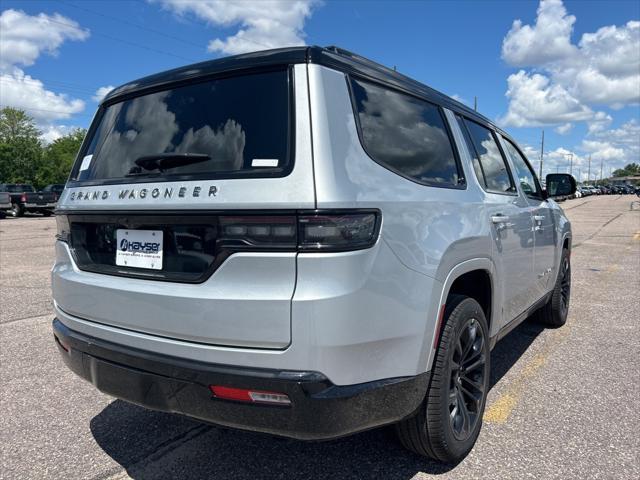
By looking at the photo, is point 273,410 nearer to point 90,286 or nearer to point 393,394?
point 393,394

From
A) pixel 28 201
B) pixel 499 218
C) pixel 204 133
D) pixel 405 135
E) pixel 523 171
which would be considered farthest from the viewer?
pixel 28 201

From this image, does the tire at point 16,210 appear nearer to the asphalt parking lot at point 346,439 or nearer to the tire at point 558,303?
the asphalt parking lot at point 346,439

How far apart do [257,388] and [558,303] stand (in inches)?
Answer: 162

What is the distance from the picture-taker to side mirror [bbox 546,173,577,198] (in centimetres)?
495

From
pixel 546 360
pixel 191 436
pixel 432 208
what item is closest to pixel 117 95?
pixel 432 208

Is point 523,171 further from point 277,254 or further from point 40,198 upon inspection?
point 40,198

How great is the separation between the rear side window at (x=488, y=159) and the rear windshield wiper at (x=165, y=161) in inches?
70.0

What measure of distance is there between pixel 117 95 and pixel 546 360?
377cm

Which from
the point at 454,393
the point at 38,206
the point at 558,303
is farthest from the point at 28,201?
the point at 454,393

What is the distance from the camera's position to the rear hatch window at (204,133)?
2066mm

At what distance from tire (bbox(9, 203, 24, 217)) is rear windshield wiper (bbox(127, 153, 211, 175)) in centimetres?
2839

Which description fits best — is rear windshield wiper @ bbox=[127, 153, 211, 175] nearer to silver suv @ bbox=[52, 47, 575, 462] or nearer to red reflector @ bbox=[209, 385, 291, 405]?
silver suv @ bbox=[52, 47, 575, 462]

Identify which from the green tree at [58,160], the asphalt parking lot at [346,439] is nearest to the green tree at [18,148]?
the green tree at [58,160]

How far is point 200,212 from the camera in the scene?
2.07m
